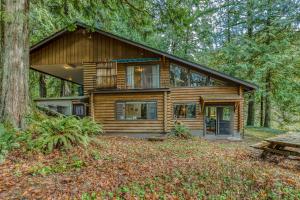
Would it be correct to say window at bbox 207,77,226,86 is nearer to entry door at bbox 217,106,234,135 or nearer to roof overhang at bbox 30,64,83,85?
entry door at bbox 217,106,234,135

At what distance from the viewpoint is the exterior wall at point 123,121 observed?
1463 centimetres

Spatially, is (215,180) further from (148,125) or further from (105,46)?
(105,46)

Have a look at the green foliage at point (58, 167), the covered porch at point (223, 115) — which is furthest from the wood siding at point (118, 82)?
the green foliage at point (58, 167)

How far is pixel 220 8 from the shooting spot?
21.4 m

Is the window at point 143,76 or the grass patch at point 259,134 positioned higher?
the window at point 143,76

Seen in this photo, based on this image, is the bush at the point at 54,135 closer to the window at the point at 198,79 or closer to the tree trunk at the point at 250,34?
the window at the point at 198,79

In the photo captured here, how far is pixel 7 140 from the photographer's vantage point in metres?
5.73

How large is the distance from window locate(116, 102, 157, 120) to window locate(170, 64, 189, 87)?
7.18 feet

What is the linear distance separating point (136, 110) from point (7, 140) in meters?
9.74

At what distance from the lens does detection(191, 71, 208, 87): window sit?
14.7 meters

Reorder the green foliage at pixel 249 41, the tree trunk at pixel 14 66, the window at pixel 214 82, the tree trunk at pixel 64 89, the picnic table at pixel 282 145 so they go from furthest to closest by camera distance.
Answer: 1. the tree trunk at pixel 64 89
2. the green foliage at pixel 249 41
3. the window at pixel 214 82
4. the picnic table at pixel 282 145
5. the tree trunk at pixel 14 66

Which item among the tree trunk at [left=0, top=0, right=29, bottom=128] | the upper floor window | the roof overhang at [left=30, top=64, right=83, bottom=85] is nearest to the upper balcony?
the upper floor window

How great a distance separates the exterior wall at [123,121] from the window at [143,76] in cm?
83

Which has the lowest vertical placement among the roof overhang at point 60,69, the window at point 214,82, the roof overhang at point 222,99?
the roof overhang at point 222,99
